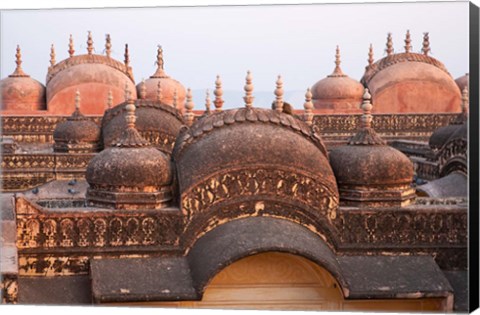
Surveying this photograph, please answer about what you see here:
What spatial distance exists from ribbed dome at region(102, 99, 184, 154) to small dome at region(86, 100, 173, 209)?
5.07 m

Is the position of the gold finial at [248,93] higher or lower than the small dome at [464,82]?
lower

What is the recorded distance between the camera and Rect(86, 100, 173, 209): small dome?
25.9 ft

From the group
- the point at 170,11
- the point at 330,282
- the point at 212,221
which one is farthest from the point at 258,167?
the point at 170,11

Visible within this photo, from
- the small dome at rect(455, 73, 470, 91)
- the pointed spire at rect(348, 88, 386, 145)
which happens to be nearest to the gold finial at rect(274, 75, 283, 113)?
the pointed spire at rect(348, 88, 386, 145)

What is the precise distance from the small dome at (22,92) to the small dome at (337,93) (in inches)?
245

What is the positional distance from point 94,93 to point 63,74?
2.81 ft

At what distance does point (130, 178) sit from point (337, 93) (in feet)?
43.2

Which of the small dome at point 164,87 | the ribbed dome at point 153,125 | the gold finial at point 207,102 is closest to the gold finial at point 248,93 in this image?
the gold finial at point 207,102

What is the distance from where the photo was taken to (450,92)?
20312 millimetres

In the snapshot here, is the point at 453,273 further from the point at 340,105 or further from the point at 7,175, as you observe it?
the point at 340,105

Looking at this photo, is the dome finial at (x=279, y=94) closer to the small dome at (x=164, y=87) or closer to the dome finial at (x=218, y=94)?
the dome finial at (x=218, y=94)

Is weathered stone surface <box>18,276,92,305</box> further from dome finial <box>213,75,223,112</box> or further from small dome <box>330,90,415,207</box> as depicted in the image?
small dome <box>330,90,415,207</box>

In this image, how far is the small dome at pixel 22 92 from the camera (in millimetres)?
19688

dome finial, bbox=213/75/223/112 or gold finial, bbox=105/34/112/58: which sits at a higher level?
gold finial, bbox=105/34/112/58
